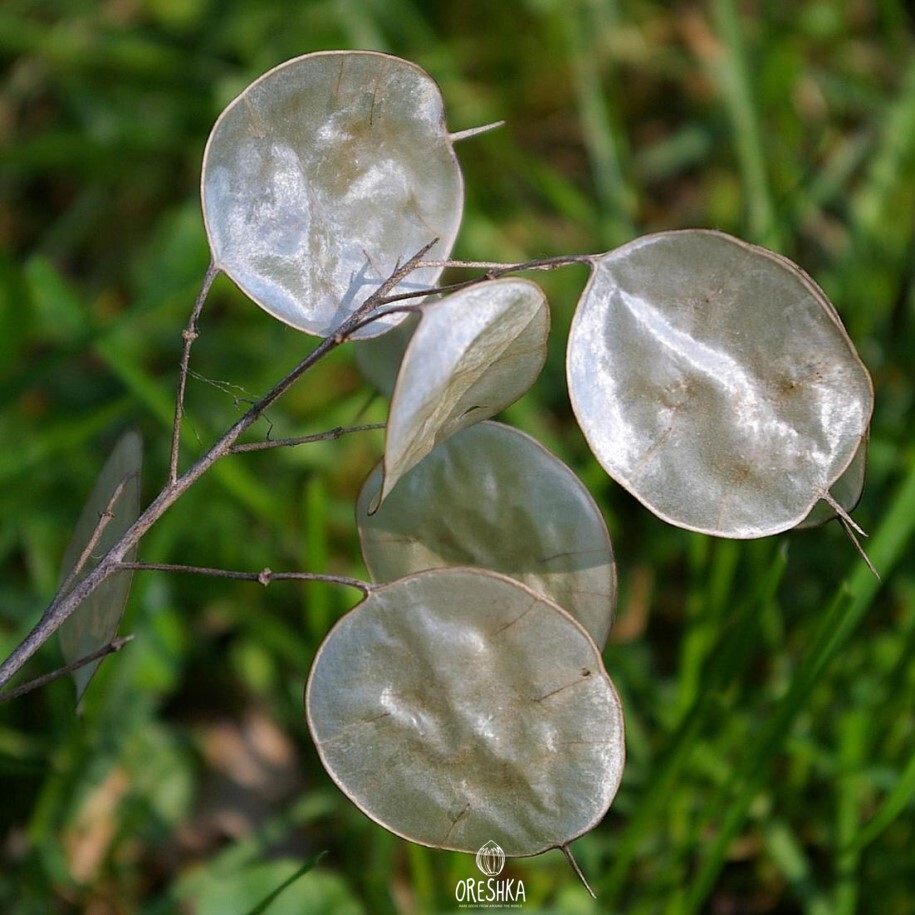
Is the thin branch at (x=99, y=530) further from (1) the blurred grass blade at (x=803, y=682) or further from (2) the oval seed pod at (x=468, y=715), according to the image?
(1) the blurred grass blade at (x=803, y=682)

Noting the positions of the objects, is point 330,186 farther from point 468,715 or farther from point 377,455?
Answer: point 377,455

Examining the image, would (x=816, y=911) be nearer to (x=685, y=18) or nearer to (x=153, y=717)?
(x=153, y=717)

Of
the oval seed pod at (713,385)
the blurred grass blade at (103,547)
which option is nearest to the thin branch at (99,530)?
the blurred grass blade at (103,547)

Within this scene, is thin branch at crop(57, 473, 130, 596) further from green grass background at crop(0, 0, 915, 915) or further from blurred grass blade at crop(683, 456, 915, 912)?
blurred grass blade at crop(683, 456, 915, 912)

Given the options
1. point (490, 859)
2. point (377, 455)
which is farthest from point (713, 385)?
point (377, 455)

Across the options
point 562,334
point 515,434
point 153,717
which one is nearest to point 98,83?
point 562,334

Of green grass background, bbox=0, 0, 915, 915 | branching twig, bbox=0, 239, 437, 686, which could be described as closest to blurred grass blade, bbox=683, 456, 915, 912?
green grass background, bbox=0, 0, 915, 915

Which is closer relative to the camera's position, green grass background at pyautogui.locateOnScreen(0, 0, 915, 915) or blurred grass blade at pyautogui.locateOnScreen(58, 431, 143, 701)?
blurred grass blade at pyautogui.locateOnScreen(58, 431, 143, 701)
